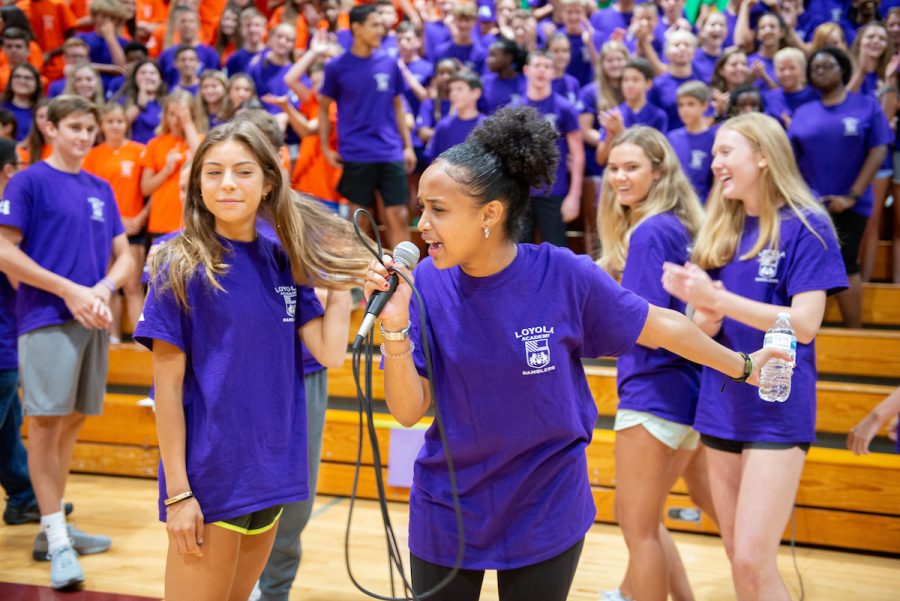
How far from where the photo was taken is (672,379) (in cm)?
276

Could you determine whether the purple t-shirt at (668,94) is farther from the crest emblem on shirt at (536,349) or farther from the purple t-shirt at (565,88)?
the crest emblem on shirt at (536,349)

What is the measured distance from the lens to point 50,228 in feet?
11.8

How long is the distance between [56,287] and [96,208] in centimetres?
42

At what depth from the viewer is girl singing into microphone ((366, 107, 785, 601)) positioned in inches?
69.1

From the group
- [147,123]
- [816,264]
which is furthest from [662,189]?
[147,123]

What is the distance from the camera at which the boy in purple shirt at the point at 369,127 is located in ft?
18.8

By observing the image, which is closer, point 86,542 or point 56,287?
point 56,287

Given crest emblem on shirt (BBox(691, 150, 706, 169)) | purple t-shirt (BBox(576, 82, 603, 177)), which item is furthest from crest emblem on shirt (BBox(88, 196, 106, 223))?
purple t-shirt (BBox(576, 82, 603, 177))

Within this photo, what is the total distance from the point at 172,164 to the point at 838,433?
4191mm

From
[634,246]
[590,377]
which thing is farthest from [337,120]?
[634,246]

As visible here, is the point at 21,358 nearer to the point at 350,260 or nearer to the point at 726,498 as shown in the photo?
the point at 350,260

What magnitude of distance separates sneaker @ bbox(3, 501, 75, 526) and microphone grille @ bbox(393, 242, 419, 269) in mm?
3220

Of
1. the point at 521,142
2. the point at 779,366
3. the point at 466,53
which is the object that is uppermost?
the point at 466,53

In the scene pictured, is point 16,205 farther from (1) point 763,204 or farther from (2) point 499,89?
(2) point 499,89
